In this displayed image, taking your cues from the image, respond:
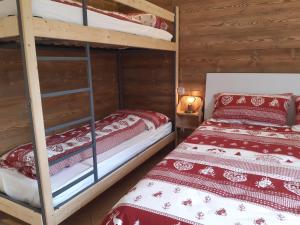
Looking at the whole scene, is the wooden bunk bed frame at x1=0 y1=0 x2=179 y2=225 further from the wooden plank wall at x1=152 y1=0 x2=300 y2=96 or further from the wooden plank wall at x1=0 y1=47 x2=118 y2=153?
the wooden plank wall at x1=152 y1=0 x2=300 y2=96

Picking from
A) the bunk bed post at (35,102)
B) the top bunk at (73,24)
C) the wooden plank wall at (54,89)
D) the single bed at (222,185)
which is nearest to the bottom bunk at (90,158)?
the bunk bed post at (35,102)

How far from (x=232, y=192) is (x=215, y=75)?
201 cm

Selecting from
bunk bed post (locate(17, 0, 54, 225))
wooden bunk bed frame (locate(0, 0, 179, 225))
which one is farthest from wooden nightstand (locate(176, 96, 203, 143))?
bunk bed post (locate(17, 0, 54, 225))

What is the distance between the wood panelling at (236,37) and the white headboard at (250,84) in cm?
9

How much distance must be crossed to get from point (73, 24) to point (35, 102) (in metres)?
0.58

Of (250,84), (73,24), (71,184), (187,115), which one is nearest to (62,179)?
(71,184)

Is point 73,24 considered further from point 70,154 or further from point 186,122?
point 186,122

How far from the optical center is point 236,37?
→ 2986mm

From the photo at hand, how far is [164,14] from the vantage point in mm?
2902

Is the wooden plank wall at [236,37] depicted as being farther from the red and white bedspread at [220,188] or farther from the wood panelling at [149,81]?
the red and white bedspread at [220,188]

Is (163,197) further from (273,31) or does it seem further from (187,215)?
(273,31)

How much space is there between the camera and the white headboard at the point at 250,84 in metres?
2.77

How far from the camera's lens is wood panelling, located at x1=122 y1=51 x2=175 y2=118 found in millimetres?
3473

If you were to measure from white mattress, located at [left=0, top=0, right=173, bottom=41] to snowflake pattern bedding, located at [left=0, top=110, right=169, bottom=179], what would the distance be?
0.93m
